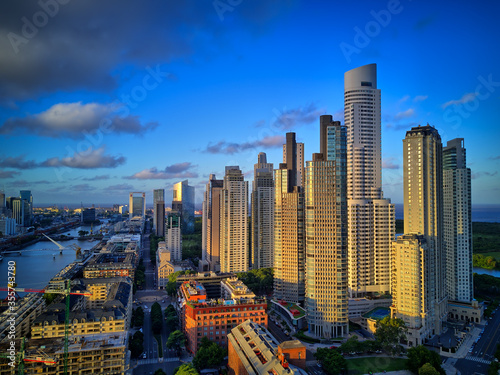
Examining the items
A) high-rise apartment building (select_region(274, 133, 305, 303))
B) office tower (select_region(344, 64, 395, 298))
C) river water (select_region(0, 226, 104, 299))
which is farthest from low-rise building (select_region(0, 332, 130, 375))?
river water (select_region(0, 226, 104, 299))

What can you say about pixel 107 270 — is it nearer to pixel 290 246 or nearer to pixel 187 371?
pixel 290 246

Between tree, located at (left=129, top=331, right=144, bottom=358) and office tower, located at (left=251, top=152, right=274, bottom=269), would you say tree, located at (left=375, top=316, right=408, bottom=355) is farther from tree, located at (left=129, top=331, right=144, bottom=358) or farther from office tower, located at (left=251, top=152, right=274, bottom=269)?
office tower, located at (left=251, top=152, right=274, bottom=269)

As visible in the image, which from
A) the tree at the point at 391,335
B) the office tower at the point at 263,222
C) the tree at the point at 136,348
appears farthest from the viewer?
the office tower at the point at 263,222

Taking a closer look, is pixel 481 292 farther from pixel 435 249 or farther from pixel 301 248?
pixel 301 248

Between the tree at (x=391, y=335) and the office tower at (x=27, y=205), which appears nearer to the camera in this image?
the tree at (x=391, y=335)

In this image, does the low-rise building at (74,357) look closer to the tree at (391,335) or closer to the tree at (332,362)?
the tree at (332,362)

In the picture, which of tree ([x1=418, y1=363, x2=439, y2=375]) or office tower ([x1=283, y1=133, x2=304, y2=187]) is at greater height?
office tower ([x1=283, y1=133, x2=304, y2=187])

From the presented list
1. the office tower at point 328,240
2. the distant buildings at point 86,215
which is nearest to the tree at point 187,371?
the office tower at point 328,240
